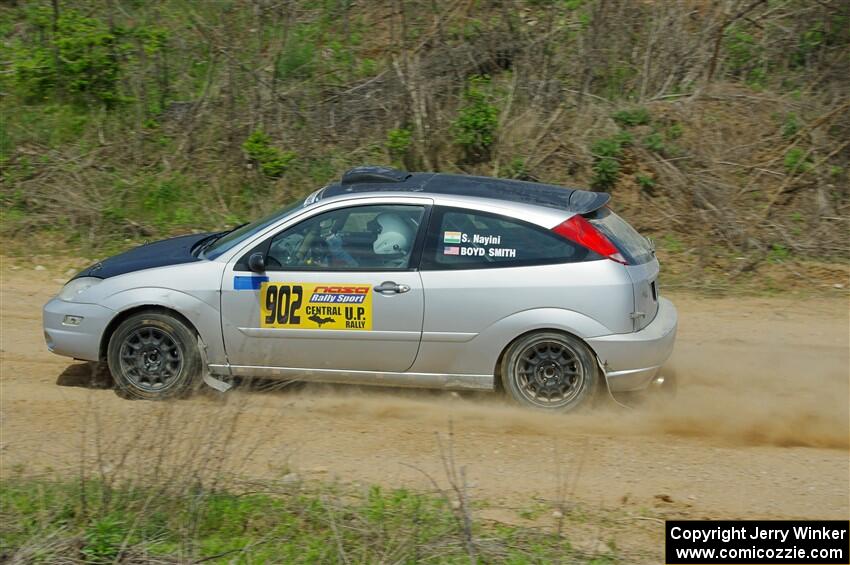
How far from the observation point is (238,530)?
201 inches

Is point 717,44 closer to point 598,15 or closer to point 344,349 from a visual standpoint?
point 598,15

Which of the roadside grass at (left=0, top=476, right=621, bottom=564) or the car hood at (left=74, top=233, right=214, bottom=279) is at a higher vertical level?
the car hood at (left=74, top=233, right=214, bottom=279)

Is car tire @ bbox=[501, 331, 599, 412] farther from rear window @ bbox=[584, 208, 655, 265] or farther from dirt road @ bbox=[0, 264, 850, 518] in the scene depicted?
rear window @ bbox=[584, 208, 655, 265]

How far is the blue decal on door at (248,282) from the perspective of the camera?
7.09 m

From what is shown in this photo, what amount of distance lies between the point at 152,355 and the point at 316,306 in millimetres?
1346

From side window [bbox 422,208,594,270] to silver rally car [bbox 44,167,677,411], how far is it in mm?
10

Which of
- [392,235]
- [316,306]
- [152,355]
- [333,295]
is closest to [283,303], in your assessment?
[316,306]

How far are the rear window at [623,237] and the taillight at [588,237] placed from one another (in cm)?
7

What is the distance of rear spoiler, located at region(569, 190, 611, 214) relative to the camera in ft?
23.4

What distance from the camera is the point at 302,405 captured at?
23.9 ft

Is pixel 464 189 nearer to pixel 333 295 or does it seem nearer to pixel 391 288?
pixel 391 288

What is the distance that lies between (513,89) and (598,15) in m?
1.91

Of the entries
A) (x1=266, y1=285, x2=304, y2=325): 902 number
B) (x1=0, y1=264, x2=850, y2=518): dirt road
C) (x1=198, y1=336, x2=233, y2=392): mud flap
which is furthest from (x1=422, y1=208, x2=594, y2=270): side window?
(x1=198, y1=336, x2=233, y2=392): mud flap

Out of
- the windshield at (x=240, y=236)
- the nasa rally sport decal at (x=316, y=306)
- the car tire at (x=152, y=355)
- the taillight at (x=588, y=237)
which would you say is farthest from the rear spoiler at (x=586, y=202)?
the car tire at (x=152, y=355)
